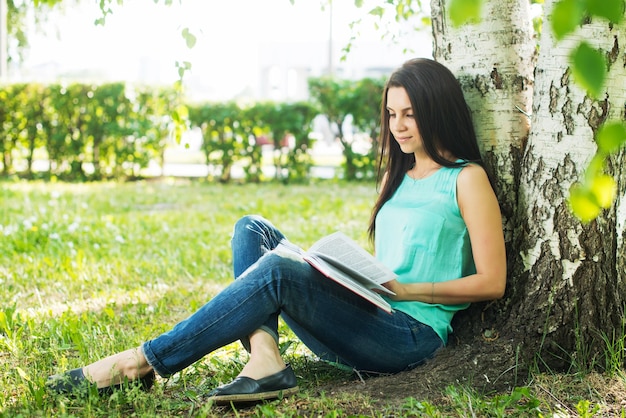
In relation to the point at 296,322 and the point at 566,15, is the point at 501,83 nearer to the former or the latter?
the point at 296,322

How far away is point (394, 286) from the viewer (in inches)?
99.1

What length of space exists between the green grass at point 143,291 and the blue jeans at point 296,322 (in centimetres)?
18

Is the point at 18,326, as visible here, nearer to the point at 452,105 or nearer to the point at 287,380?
the point at 287,380

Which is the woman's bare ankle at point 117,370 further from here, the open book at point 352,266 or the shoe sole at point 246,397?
the open book at point 352,266

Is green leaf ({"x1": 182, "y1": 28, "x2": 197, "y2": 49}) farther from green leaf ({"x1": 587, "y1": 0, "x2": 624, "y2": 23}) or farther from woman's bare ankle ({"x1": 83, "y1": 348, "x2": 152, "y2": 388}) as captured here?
green leaf ({"x1": 587, "y1": 0, "x2": 624, "y2": 23})

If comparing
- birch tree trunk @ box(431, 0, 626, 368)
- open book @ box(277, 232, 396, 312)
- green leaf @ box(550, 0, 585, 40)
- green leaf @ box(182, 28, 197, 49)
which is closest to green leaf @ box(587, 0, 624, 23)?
green leaf @ box(550, 0, 585, 40)

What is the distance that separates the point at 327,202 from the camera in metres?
7.86

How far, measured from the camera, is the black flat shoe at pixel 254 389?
93.4 inches

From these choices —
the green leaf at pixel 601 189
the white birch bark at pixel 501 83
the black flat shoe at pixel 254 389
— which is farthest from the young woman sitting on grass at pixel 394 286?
the green leaf at pixel 601 189

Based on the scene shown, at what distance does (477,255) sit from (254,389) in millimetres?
867

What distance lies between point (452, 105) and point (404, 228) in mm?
477

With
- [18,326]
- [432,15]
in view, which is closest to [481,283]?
[432,15]

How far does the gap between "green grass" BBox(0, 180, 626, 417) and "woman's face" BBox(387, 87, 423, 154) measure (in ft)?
2.90

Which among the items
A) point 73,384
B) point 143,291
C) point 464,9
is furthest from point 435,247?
point 143,291
